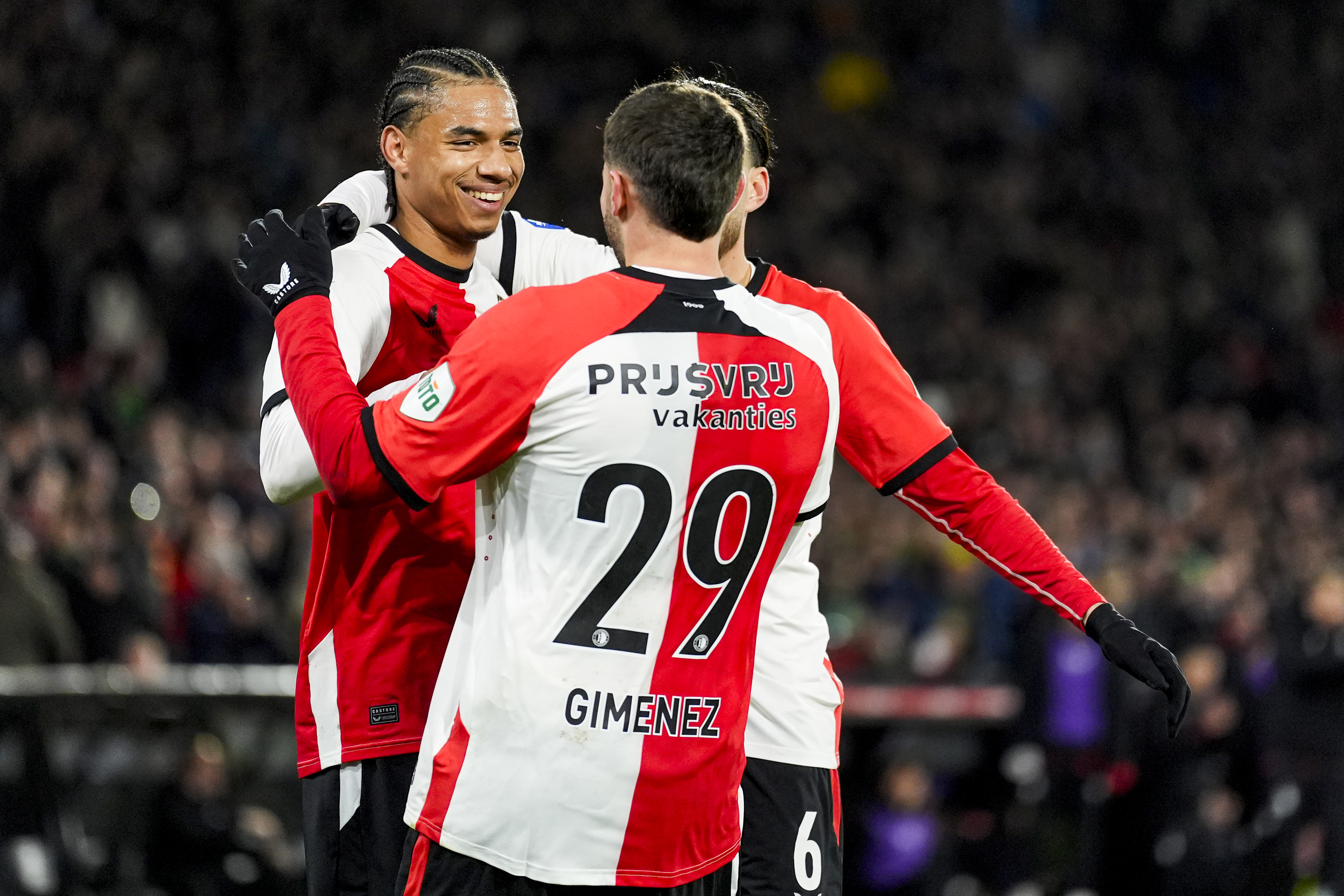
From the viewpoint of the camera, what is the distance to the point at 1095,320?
53.8 feet

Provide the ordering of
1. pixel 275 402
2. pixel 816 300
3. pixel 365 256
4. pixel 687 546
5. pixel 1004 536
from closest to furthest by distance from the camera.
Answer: pixel 687 546
pixel 275 402
pixel 1004 536
pixel 365 256
pixel 816 300

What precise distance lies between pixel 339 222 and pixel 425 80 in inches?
14.5

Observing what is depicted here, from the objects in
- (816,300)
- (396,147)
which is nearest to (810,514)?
(816,300)

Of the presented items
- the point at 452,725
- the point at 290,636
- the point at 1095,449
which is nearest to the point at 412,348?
the point at 452,725

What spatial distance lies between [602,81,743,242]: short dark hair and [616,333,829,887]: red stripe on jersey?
0.73 feet

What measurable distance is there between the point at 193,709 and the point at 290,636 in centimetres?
245

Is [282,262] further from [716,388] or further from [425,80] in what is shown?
[716,388]

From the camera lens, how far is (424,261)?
146 inches

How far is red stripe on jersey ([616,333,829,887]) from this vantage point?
3.07 metres

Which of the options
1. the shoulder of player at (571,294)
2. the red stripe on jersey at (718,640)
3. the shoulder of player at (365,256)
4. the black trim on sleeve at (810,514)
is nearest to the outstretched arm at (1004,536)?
the black trim on sleeve at (810,514)

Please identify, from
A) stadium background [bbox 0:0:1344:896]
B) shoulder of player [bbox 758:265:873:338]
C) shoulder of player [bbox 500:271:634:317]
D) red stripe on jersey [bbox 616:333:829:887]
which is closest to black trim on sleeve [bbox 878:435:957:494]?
shoulder of player [bbox 758:265:873:338]

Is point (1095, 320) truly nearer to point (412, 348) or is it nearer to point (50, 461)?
point (50, 461)

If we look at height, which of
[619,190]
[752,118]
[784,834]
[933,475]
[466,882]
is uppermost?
[752,118]

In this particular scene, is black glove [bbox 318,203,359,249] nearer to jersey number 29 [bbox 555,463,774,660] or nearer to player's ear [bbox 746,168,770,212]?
player's ear [bbox 746,168,770,212]
